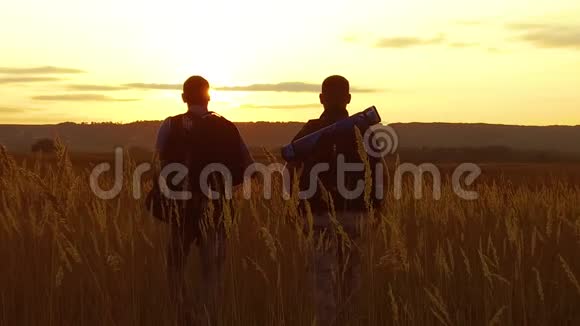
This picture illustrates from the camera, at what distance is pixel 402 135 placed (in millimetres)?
89188

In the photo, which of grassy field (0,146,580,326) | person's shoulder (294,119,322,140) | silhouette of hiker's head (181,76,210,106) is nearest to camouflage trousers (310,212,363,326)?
grassy field (0,146,580,326)

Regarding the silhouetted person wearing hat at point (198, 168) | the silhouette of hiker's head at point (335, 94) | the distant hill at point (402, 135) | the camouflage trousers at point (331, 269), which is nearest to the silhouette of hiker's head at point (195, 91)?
the silhouetted person wearing hat at point (198, 168)

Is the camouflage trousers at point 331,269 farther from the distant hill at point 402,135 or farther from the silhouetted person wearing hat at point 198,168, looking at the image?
the distant hill at point 402,135

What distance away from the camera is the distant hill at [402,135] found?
79875 millimetres

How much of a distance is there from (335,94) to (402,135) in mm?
85268

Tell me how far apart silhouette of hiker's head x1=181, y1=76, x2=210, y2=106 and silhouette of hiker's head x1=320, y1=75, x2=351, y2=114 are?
2.87 feet

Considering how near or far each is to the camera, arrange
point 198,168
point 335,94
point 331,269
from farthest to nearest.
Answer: point 198,168, point 335,94, point 331,269

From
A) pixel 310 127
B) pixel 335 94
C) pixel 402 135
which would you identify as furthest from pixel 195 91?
pixel 402 135

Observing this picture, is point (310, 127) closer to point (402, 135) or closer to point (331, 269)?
point (331, 269)

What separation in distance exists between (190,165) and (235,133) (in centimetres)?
38

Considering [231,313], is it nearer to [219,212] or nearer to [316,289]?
[316,289]

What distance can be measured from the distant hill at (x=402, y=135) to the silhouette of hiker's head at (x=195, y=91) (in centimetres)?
7203

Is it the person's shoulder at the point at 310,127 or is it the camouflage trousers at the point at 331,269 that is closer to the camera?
the camouflage trousers at the point at 331,269

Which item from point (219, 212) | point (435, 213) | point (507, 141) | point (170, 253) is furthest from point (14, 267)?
point (507, 141)
